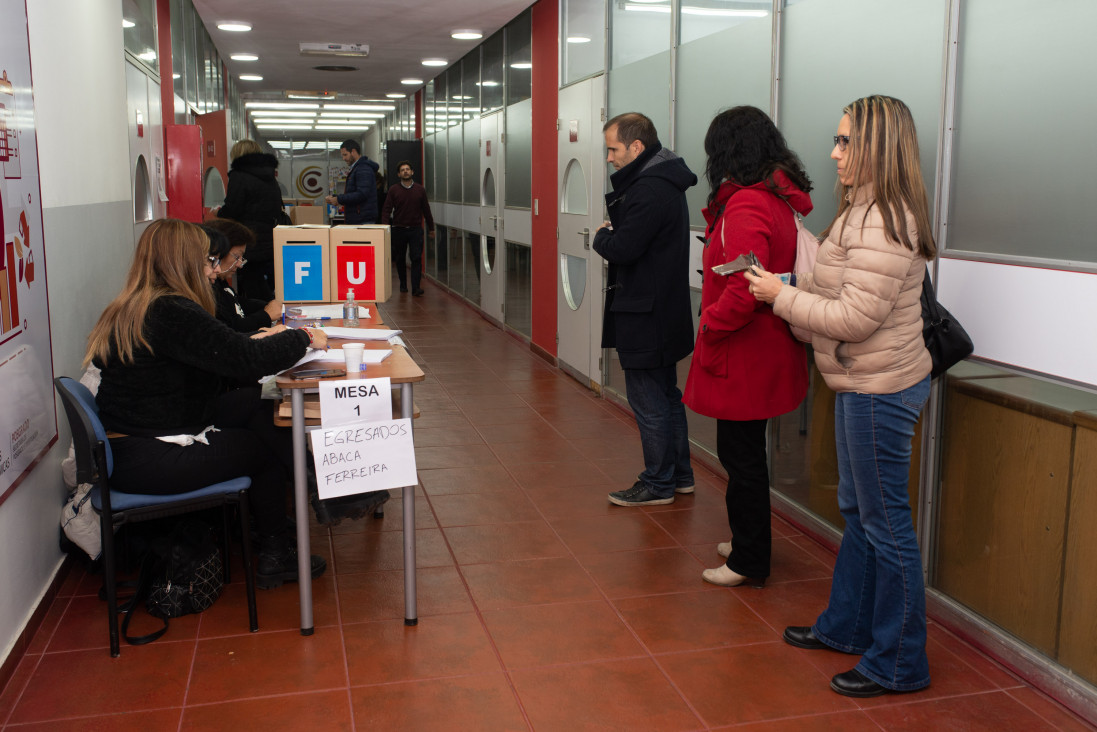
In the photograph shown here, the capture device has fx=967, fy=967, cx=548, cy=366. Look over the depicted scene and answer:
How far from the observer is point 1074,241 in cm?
230

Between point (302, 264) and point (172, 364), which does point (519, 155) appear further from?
point (172, 364)

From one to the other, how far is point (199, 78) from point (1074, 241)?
7125 mm

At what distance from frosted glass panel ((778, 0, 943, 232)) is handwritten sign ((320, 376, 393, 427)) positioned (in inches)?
65.5

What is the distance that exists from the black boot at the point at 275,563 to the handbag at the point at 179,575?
193 millimetres

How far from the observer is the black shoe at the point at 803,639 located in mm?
2740

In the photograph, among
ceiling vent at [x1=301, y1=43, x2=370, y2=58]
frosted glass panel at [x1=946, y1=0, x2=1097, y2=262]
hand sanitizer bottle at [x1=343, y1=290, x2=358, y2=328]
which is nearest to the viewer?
frosted glass panel at [x1=946, y1=0, x2=1097, y2=262]

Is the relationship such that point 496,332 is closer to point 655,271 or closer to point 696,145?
point 696,145

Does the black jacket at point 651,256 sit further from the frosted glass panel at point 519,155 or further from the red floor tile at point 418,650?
the frosted glass panel at point 519,155

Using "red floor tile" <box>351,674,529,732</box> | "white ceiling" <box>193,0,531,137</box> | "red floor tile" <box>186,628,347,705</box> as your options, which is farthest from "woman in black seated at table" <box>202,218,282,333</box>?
"white ceiling" <box>193,0,531,137</box>

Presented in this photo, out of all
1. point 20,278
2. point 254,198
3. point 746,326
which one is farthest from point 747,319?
point 254,198

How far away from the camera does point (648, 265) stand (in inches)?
146

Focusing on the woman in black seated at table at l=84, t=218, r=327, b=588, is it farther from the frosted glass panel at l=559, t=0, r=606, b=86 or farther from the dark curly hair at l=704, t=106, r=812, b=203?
the frosted glass panel at l=559, t=0, r=606, b=86

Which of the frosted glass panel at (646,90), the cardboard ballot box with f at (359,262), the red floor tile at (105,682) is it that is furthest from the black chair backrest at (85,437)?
the frosted glass panel at (646,90)

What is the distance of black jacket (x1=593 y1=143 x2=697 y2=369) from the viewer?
11.9ft
